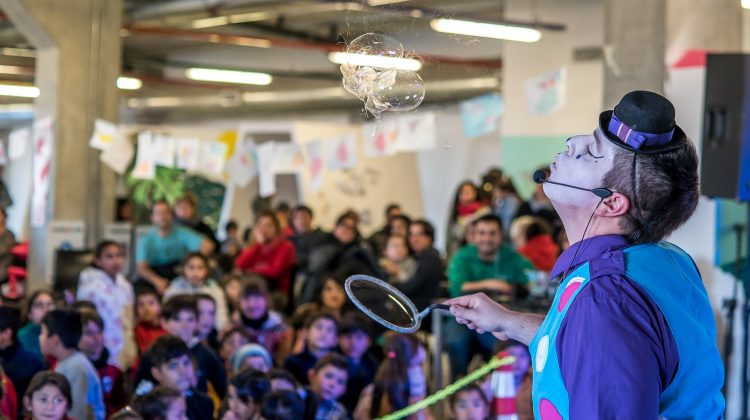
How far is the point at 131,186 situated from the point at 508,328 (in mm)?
8915

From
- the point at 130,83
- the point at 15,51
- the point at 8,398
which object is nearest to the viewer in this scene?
the point at 8,398

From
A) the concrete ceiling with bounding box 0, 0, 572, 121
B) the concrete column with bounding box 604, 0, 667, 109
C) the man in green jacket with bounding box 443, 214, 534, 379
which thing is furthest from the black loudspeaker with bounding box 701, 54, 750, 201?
the concrete ceiling with bounding box 0, 0, 572, 121

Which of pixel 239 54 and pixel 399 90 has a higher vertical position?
pixel 239 54

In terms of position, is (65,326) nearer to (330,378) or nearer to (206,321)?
(206,321)

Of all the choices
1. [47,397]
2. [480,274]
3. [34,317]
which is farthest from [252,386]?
[480,274]

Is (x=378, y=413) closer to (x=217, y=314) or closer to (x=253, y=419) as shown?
(x=253, y=419)

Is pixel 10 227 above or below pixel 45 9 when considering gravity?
below

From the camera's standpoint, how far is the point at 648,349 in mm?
1579

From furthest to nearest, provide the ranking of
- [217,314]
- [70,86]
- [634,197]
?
1. [70,86]
2. [217,314]
3. [634,197]

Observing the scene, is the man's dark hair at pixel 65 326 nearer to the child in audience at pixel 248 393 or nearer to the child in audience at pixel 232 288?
the child in audience at pixel 248 393

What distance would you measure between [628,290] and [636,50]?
4966mm

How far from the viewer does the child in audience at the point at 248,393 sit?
14.3ft

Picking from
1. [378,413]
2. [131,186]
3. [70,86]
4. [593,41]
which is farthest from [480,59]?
[378,413]

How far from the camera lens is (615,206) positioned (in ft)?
5.84
